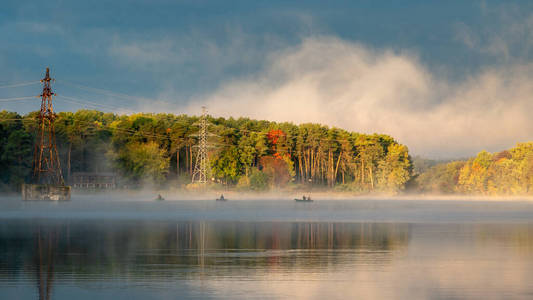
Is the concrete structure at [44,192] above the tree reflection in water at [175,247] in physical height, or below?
above

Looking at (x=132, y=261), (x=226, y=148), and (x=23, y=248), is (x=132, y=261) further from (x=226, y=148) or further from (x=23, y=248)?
(x=226, y=148)

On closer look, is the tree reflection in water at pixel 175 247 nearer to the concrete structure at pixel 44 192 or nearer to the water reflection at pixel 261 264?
the water reflection at pixel 261 264

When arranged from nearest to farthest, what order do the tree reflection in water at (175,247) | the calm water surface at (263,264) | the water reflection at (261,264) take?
the calm water surface at (263,264) → the water reflection at (261,264) → the tree reflection in water at (175,247)

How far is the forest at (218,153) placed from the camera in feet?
436

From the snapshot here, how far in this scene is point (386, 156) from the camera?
17862 cm

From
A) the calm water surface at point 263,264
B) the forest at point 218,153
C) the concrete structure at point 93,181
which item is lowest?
the calm water surface at point 263,264

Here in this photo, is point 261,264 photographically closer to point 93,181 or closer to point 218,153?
point 93,181

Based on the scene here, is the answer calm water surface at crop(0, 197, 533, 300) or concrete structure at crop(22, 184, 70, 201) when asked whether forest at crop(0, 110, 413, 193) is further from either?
calm water surface at crop(0, 197, 533, 300)

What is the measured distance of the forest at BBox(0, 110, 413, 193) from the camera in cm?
13275

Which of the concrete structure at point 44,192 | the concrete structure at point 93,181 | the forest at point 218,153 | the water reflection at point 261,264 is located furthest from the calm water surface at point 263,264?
the concrete structure at point 93,181

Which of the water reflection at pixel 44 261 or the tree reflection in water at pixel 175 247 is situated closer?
the water reflection at pixel 44 261

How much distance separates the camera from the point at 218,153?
515 feet

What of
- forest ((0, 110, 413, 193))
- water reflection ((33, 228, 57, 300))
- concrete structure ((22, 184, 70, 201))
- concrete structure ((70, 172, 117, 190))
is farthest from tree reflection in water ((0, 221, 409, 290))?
concrete structure ((70, 172, 117, 190))

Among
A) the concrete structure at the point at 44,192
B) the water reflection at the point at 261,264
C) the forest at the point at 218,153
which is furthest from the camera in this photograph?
the forest at the point at 218,153
